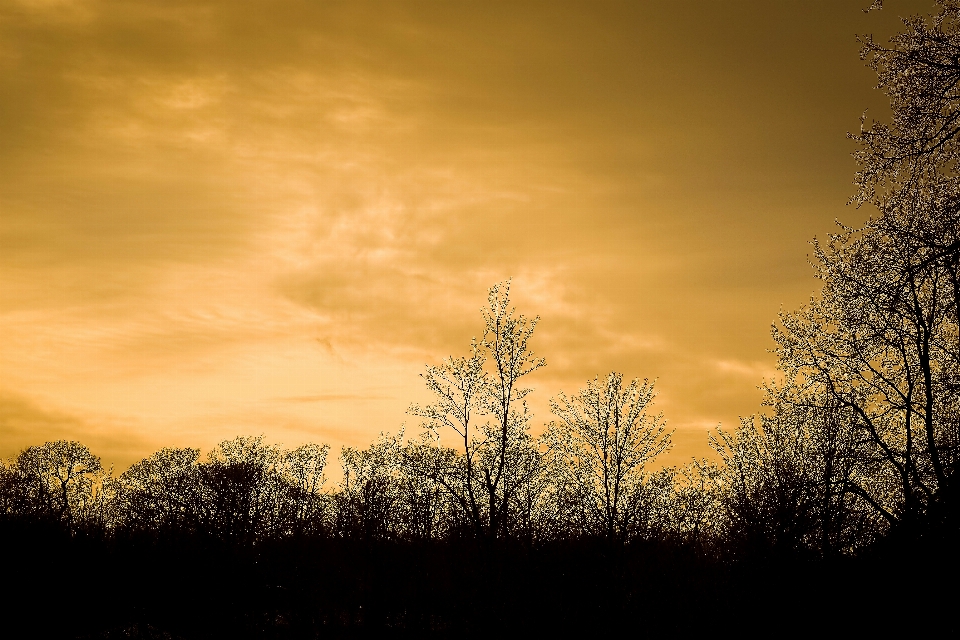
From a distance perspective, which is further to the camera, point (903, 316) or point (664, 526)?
point (664, 526)

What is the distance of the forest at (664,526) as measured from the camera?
416 inches

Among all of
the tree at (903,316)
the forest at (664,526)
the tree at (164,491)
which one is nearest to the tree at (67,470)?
the tree at (164,491)

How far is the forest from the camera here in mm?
10578

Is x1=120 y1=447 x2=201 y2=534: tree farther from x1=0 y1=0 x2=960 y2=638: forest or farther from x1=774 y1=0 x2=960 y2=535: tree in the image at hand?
x1=774 y1=0 x2=960 y2=535: tree

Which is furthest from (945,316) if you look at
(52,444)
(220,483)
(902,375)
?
(52,444)

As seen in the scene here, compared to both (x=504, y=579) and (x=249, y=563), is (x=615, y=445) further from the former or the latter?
(x=249, y=563)

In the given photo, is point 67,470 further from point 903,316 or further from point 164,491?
point 903,316

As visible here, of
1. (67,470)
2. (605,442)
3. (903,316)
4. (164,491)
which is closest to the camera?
(903,316)

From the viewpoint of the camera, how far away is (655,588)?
2128cm

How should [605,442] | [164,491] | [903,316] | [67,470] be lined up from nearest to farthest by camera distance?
[903,316], [605,442], [164,491], [67,470]

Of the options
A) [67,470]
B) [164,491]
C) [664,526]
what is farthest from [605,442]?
[67,470]

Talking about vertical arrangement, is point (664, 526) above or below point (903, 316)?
below

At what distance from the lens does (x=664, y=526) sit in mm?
35375

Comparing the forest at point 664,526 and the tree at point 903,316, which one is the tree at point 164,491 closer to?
the forest at point 664,526
